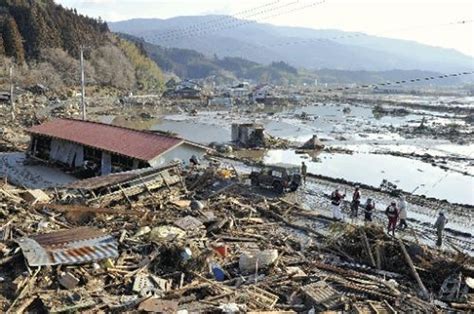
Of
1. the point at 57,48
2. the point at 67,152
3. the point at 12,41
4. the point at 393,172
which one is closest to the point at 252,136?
the point at 393,172

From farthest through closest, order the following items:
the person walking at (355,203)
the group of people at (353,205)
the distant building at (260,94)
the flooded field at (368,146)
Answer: the distant building at (260,94) < the flooded field at (368,146) < the person walking at (355,203) < the group of people at (353,205)

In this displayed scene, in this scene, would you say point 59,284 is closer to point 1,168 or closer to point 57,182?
point 57,182

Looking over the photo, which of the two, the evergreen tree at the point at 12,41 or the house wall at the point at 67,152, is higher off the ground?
the evergreen tree at the point at 12,41

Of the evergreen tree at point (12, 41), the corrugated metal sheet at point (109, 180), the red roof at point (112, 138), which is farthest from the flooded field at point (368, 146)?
the evergreen tree at point (12, 41)

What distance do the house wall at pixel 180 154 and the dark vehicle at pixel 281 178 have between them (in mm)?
5138

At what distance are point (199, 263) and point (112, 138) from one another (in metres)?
17.5

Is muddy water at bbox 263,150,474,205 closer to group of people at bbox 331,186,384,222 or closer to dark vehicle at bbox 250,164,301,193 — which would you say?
dark vehicle at bbox 250,164,301,193

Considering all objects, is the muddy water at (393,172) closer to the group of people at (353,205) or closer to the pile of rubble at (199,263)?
the group of people at (353,205)

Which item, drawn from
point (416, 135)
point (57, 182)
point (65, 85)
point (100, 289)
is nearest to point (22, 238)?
point (100, 289)

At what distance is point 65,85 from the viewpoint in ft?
315

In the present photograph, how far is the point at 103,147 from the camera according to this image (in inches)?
1175

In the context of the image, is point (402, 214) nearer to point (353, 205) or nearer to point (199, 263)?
point (353, 205)

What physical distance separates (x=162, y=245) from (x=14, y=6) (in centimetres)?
9733

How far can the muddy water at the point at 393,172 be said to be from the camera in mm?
31844
